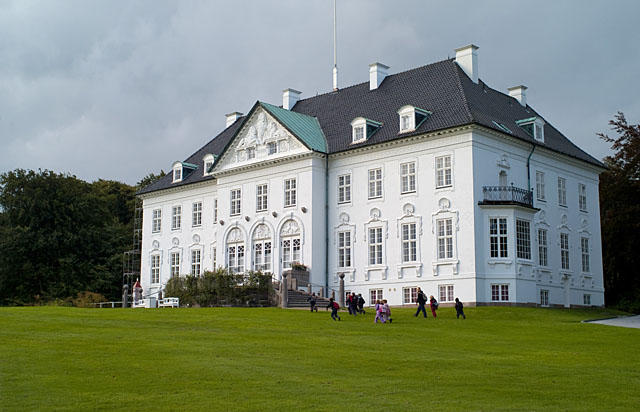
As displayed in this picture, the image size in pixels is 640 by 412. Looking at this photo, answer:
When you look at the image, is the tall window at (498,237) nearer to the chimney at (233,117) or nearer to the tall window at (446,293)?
the tall window at (446,293)

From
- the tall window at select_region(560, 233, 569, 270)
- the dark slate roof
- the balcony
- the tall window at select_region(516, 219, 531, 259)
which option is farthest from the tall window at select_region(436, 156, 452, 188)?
the tall window at select_region(560, 233, 569, 270)

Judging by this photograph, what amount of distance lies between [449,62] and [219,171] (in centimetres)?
1628

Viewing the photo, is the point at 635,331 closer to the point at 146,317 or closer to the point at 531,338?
the point at 531,338

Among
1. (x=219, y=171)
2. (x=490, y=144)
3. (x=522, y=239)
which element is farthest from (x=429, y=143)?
(x=219, y=171)

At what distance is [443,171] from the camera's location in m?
41.9

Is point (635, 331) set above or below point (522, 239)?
below

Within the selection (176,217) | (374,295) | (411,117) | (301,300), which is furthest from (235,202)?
(411,117)

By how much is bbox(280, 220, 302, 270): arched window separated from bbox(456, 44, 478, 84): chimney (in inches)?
537

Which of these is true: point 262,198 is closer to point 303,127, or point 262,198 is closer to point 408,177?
point 303,127

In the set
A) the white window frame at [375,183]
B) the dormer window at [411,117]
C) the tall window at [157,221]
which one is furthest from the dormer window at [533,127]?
the tall window at [157,221]

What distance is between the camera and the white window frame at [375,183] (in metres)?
44.5

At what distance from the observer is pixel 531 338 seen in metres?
27.0

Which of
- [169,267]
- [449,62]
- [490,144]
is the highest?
[449,62]

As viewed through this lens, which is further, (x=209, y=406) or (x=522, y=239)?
(x=522, y=239)
